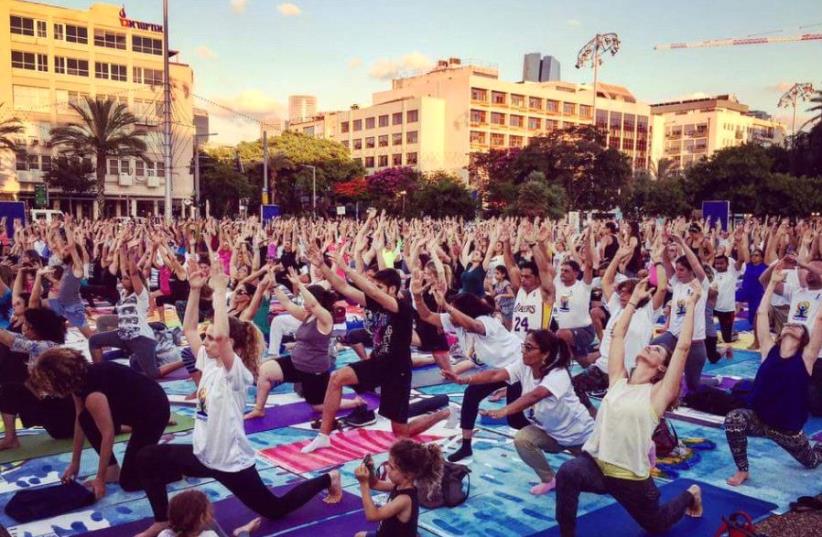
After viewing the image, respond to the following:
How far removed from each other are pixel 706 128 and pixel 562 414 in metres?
123

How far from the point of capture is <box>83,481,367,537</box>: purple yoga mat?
4992 mm

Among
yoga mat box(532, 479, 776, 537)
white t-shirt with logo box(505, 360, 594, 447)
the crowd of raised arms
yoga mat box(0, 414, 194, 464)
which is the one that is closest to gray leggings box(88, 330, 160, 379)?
the crowd of raised arms

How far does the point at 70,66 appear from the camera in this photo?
176 ft

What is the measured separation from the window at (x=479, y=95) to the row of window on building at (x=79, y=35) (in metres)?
34.5

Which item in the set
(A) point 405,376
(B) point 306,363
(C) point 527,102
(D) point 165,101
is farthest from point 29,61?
(A) point 405,376

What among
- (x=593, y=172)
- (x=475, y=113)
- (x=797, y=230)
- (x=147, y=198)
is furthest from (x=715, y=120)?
(x=797, y=230)

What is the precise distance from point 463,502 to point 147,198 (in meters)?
58.6

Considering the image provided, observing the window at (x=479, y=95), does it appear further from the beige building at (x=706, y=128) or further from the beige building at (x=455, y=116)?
the beige building at (x=706, y=128)

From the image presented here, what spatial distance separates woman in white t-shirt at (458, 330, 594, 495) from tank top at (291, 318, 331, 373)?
93.5 inches

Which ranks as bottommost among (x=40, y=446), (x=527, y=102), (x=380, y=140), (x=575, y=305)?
(x=40, y=446)

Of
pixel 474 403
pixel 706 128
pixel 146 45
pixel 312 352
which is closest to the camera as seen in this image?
pixel 474 403

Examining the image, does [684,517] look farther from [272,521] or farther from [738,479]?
[272,521]

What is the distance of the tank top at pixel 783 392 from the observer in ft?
18.8

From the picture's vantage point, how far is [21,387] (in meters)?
6.45
